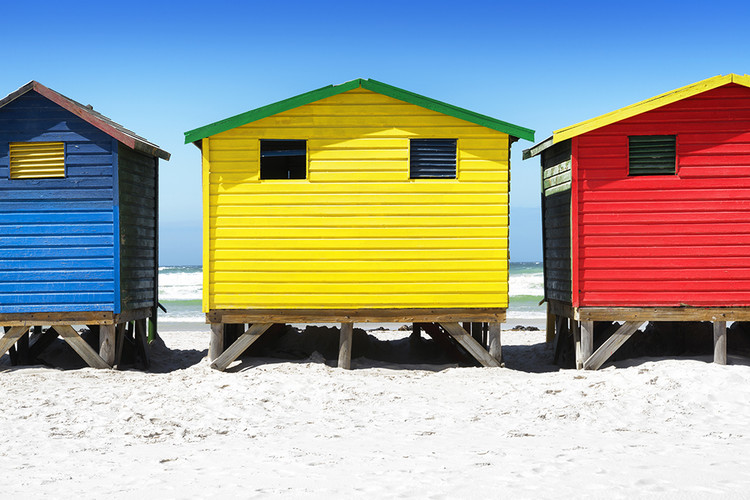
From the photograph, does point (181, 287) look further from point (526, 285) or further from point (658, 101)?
point (658, 101)

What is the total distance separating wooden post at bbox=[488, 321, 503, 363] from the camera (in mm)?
12516

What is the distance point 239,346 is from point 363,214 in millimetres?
3053

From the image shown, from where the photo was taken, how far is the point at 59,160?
12711 millimetres

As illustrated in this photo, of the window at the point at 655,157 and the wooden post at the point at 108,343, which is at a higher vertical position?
the window at the point at 655,157

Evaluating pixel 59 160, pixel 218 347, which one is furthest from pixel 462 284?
pixel 59 160

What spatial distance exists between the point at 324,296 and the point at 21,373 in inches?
209

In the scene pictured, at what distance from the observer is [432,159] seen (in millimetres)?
12367

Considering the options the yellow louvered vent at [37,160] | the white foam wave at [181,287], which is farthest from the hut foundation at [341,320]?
the white foam wave at [181,287]

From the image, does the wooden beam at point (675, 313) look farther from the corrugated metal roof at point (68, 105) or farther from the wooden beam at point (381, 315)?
the corrugated metal roof at point (68, 105)

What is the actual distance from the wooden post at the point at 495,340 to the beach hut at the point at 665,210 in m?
1.41

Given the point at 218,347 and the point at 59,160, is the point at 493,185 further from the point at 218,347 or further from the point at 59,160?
Result: the point at 59,160

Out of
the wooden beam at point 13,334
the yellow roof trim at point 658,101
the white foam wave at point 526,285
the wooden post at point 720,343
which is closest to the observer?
the yellow roof trim at point 658,101

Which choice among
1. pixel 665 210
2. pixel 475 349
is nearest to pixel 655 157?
pixel 665 210

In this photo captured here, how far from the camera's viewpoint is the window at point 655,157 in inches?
483
